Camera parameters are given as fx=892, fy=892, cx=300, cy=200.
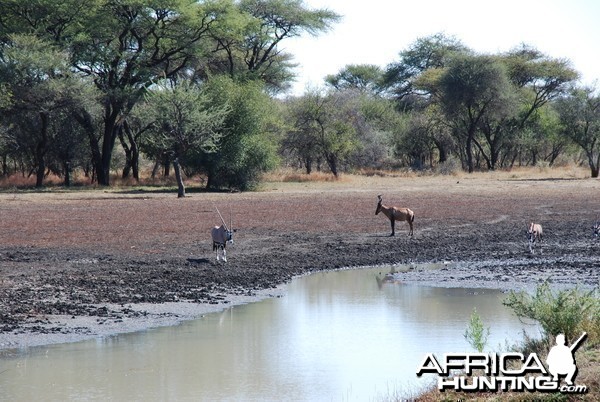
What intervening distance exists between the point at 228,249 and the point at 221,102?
28.0m

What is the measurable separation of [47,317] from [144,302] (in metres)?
2.23

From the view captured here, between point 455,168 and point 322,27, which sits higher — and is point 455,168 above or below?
below

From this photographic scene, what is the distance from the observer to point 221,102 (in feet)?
168

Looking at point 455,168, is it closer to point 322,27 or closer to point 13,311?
point 322,27

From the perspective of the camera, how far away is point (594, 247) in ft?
84.0

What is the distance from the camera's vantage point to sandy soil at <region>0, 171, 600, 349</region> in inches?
669

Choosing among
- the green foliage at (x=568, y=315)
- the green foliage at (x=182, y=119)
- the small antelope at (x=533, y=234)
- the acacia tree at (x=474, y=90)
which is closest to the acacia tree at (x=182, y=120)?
the green foliage at (x=182, y=119)

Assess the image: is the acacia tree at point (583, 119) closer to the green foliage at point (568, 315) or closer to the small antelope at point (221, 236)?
the small antelope at point (221, 236)

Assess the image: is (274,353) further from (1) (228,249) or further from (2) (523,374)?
(1) (228,249)

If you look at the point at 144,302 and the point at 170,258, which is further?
the point at 170,258

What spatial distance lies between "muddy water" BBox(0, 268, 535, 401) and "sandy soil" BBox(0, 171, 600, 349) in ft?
2.94

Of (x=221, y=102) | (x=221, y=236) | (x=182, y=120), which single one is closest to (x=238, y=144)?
(x=221, y=102)

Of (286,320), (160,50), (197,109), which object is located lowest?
(286,320)

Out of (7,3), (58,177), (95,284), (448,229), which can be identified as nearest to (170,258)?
(95,284)
